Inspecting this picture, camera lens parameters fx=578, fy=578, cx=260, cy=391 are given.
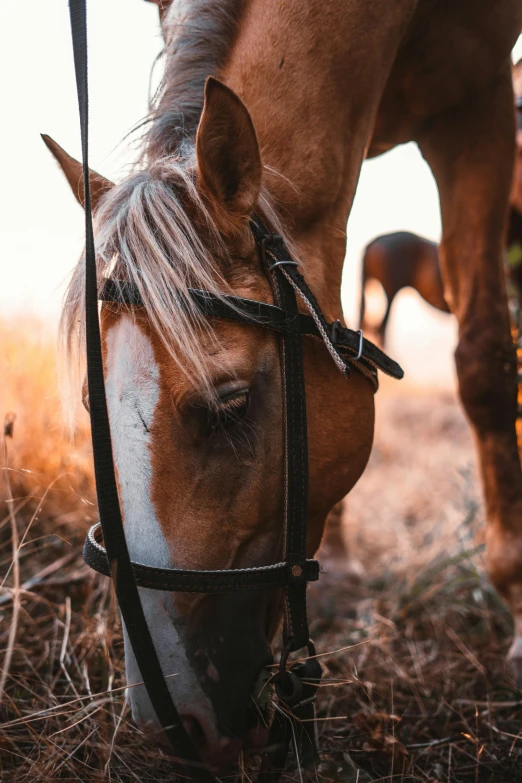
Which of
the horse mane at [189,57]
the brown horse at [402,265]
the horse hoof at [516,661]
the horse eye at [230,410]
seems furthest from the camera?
the brown horse at [402,265]

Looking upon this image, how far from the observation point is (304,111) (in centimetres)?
162

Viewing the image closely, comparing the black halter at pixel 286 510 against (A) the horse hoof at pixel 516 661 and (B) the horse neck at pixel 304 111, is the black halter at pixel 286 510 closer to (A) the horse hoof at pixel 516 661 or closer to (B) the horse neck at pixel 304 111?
(B) the horse neck at pixel 304 111

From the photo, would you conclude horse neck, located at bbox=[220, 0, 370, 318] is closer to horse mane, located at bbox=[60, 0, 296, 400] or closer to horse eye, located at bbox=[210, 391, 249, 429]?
horse mane, located at bbox=[60, 0, 296, 400]

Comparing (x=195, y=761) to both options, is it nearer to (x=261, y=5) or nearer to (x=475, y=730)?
(x=475, y=730)

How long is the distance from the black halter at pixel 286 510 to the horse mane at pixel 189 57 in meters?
0.30

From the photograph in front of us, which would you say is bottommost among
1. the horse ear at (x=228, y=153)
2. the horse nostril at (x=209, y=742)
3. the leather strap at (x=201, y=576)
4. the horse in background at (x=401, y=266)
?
the horse nostril at (x=209, y=742)

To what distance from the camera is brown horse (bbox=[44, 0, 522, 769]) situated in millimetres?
1221

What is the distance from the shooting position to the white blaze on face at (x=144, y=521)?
3.90ft

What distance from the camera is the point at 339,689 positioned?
1.94m

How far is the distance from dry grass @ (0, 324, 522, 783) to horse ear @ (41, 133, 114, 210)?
585 millimetres

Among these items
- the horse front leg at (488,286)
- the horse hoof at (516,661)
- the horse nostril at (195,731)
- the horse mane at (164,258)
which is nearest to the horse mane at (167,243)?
the horse mane at (164,258)

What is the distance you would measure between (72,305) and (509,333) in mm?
1731

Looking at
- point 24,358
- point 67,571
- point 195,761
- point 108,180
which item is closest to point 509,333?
point 108,180

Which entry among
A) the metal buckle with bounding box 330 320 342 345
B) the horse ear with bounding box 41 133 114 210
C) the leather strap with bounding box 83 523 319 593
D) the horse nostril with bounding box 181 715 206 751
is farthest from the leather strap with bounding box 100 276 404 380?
the horse nostril with bounding box 181 715 206 751
